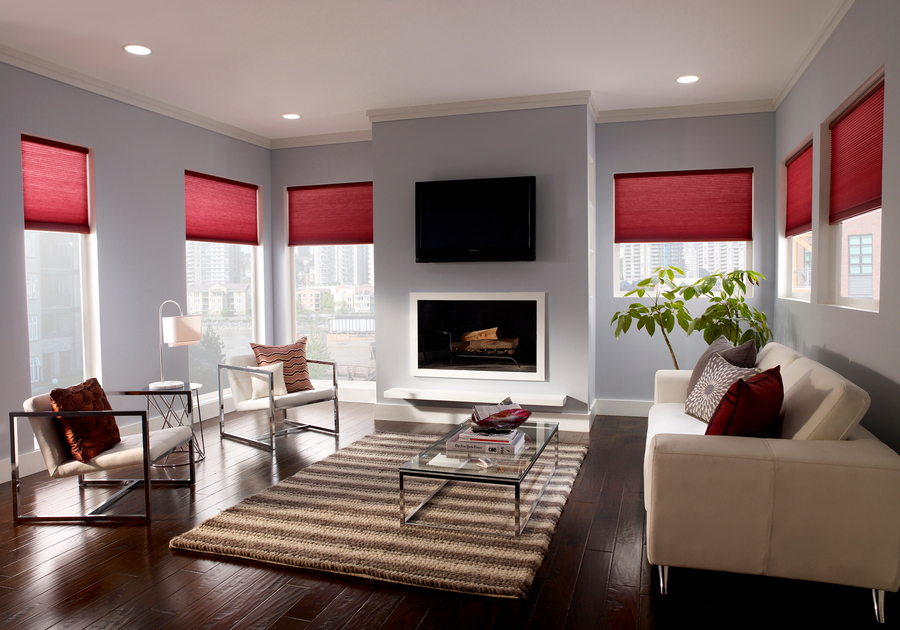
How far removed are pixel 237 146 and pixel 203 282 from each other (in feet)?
4.38

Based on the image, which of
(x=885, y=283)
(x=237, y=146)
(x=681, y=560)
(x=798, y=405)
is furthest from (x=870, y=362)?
(x=237, y=146)

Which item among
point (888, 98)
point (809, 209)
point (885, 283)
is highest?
point (888, 98)

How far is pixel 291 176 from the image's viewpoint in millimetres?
6391

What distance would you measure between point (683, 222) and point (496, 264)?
165cm

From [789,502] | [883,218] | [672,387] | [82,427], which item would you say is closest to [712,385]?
[672,387]

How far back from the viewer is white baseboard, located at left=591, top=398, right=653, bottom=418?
17.9 feet

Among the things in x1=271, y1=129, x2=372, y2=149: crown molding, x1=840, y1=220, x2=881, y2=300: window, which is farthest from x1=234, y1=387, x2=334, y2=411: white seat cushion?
x1=840, y1=220, x2=881, y2=300: window

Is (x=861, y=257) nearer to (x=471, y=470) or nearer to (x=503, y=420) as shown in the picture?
(x=503, y=420)

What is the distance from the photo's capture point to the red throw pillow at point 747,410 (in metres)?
2.44

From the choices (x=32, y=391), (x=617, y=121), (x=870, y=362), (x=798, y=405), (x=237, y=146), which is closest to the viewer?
(x=798, y=405)

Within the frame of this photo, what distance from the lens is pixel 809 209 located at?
13.6 feet

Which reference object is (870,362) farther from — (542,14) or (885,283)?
(542,14)

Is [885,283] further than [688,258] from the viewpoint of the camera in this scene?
No

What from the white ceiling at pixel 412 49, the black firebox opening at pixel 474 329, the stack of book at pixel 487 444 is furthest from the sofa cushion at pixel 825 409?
the black firebox opening at pixel 474 329
